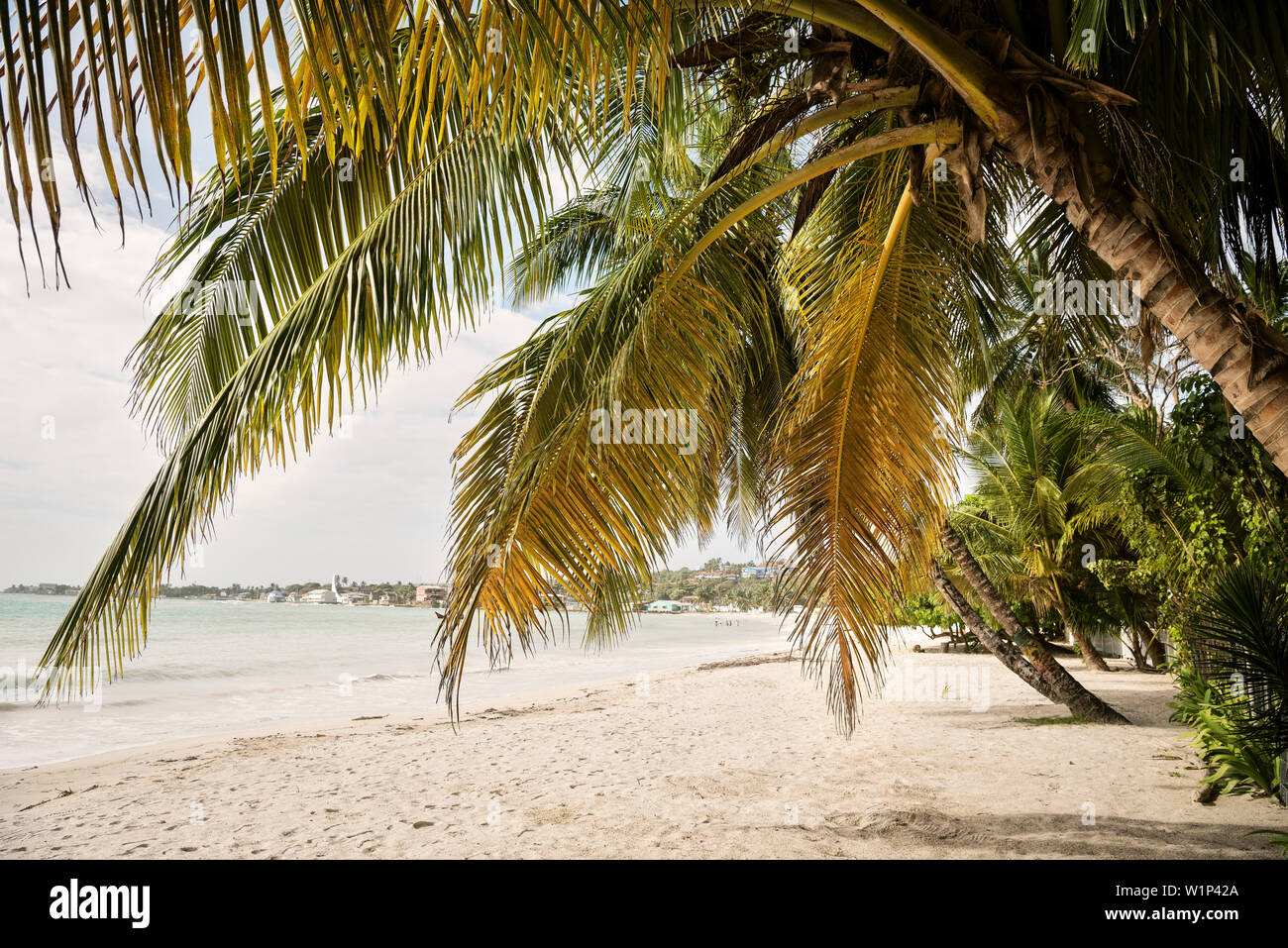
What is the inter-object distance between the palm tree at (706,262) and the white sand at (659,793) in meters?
1.75

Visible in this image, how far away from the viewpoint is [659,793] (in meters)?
6.29

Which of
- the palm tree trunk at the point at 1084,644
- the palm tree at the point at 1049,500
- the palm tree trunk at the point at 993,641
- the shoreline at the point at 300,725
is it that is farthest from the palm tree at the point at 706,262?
the palm tree trunk at the point at 1084,644

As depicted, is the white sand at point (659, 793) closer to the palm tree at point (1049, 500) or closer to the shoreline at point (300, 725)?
the shoreline at point (300, 725)

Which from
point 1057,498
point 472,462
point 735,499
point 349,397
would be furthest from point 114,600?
point 1057,498

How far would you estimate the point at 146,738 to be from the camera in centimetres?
1088

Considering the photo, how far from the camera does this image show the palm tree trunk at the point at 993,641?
860cm

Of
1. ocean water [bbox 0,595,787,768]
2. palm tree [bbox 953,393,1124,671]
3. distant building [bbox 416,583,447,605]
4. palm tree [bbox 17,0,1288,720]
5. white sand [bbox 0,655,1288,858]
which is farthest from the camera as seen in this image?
palm tree [bbox 953,393,1124,671]

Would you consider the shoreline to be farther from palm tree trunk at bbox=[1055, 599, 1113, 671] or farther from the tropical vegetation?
palm tree trunk at bbox=[1055, 599, 1113, 671]

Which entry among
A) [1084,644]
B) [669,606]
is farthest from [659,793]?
[669,606]

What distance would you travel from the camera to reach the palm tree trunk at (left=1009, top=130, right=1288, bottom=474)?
103 inches

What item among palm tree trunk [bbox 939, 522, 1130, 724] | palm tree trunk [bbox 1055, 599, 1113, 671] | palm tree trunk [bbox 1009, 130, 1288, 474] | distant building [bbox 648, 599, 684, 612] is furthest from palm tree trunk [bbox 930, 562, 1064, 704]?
distant building [bbox 648, 599, 684, 612]

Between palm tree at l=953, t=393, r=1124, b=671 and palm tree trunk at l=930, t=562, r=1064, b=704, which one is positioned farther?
palm tree at l=953, t=393, r=1124, b=671

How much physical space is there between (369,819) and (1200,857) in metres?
5.54

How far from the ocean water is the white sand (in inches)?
59.4
